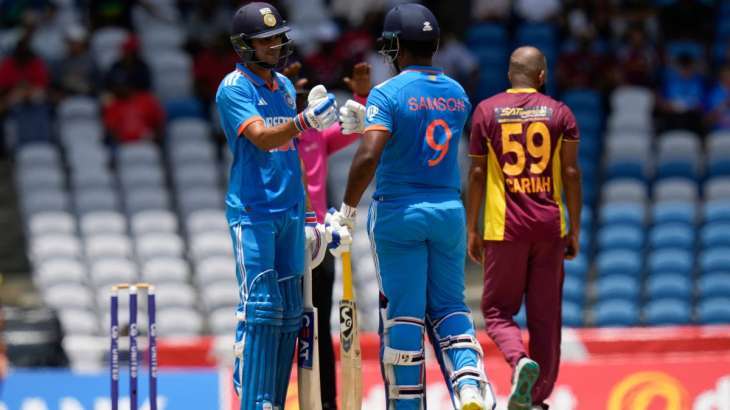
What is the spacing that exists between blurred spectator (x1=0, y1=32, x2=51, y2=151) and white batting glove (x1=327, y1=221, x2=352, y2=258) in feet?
25.5

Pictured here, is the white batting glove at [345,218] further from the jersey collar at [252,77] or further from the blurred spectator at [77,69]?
the blurred spectator at [77,69]

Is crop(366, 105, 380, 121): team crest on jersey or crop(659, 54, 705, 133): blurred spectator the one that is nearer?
crop(366, 105, 380, 121): team crest on jersey

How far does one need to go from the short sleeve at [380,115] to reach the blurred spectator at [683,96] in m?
7.84

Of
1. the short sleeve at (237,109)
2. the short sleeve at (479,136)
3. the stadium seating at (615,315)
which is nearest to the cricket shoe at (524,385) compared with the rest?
the short sleeve at (479,136)

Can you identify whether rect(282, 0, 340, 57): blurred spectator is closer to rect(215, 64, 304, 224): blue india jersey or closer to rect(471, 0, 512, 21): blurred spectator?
rect(471, 0, 512, 21): blurred spectator

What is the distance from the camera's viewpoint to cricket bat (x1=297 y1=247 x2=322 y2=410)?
282 inches

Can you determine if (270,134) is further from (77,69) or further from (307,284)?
(77,69)

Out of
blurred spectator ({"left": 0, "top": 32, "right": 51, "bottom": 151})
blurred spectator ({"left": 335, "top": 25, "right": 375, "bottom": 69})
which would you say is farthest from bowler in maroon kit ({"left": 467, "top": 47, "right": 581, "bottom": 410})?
blurred spectator ({"left": 0, "top": 32, "right": 51, "bottom": 151})

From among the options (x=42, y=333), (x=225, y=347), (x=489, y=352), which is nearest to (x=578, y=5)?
(x=489, y=352)

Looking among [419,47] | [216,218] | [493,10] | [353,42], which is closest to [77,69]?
[216,218]

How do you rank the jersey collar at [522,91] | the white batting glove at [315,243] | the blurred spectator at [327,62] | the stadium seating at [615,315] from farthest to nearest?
1. the blurred spectator at [327,62]
2. the stadium seating at [615,315]
3. the jersey collar at [522,91]
4. the white batting glove at [315,243]

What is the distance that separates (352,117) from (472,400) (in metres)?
1.49

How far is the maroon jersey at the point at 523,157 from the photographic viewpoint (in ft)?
26.1

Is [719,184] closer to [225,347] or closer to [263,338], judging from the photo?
[225,347]
